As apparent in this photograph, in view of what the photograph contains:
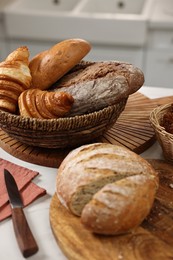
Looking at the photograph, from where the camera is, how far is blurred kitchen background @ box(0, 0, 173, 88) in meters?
1.85

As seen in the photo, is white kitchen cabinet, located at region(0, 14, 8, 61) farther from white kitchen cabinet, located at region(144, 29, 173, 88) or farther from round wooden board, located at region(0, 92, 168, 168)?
round wooden board, located at region(0, 92, 168, 168)

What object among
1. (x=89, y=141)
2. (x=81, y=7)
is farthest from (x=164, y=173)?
(x=81, y=7)

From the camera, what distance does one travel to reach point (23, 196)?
74 centimetres

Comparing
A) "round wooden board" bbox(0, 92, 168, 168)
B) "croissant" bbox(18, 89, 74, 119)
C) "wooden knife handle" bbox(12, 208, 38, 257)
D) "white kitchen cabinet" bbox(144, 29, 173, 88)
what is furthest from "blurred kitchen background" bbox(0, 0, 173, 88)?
"wooden knife handle" bbox(12, 208, 38, 257)

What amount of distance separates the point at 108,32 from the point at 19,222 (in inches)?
56.2

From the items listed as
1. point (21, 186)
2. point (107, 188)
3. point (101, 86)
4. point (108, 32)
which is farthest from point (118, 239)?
point (108, 32)

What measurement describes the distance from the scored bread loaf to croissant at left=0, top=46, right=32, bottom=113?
0.05 m

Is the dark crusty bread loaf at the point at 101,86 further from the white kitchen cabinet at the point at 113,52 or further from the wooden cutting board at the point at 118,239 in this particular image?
the white kitchen cabinet at the point at 113,52

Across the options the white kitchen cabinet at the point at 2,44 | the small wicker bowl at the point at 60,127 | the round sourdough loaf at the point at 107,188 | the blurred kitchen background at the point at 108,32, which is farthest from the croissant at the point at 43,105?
the white kitchen cabinet at the point at 2,44

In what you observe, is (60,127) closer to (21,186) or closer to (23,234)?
(21,186)

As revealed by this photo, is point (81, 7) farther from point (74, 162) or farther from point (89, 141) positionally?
point (74, 162)

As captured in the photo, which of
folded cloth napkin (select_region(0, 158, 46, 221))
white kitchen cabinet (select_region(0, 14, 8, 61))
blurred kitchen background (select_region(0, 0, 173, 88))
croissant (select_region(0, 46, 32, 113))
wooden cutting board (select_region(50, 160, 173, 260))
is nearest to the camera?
wooden cutting board (select_region(50, 160, 173, 260))

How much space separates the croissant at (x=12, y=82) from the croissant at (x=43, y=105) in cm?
4

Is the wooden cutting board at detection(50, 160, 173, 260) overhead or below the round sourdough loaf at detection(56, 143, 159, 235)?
below
